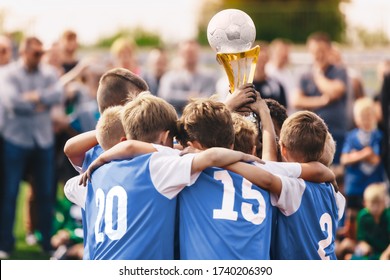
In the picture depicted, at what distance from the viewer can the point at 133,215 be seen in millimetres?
4301

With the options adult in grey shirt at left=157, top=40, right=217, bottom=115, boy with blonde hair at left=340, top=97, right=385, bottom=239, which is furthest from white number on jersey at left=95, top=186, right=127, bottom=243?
adult in grey shirt at left=157, top=40, right=217, bottom=115

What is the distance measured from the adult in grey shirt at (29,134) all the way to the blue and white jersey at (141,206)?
4.64 metres

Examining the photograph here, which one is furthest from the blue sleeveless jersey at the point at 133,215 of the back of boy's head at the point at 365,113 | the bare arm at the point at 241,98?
the back of boy's head at the point at 365,113

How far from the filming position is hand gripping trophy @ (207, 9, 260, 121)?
16.6ft

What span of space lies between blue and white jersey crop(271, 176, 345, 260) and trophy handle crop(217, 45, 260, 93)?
83 centimetres

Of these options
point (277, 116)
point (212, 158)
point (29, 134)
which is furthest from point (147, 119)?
point (29, 134)

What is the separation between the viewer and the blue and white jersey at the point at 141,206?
4250 millimetres

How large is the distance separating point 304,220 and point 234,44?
3.84ft

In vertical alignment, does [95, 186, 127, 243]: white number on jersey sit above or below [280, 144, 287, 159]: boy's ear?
below

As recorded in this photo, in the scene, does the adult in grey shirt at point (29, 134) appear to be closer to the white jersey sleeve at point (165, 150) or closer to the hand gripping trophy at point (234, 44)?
the hand gripping trophy at point (234, 44)

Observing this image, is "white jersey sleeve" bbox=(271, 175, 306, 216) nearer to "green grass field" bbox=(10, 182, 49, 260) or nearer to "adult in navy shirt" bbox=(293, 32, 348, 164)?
"green grass field" bbox=(10, 182, 49, 260)

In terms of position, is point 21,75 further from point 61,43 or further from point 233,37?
point 233,37

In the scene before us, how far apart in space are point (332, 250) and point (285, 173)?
0.62m

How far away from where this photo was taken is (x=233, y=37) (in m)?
5.07
